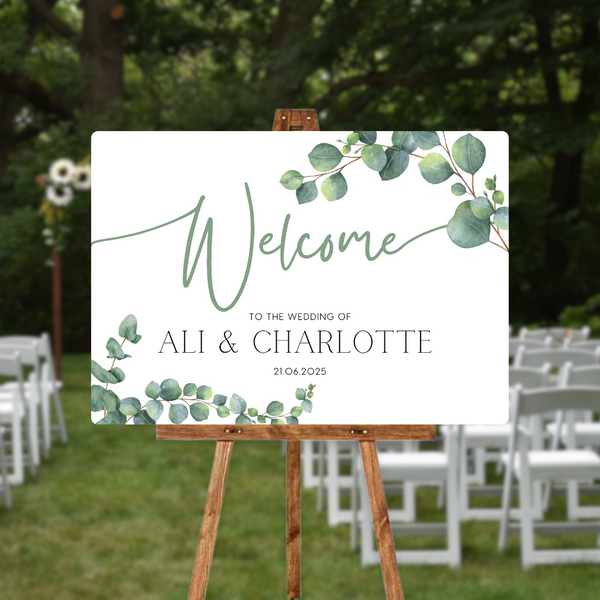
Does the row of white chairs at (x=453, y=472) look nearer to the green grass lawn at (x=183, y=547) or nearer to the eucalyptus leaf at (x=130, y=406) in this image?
the green grass lawn at (x=183, y=547)

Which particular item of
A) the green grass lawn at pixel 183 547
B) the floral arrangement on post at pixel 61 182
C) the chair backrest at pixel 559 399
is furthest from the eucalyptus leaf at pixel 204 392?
the floral arrangement on post at pixel 61 182

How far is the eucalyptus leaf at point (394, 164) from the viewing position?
100 inches

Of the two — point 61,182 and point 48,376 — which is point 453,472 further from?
point 61,182

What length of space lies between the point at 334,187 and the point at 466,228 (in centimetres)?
37

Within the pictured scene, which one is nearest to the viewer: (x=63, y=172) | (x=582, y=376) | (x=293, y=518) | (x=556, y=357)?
(x=293, y=518)

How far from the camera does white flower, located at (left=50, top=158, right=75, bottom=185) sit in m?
10.9

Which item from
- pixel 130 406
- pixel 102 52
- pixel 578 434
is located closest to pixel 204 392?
pixel 130 406

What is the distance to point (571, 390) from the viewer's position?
4473mm

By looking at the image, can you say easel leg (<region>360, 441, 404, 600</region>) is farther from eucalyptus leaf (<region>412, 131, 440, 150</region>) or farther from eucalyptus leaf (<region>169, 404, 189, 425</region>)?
eucalyptus leaf (<region>412, 131, 440, 150</region>)

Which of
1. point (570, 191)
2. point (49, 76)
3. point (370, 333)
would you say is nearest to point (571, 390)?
point (370, 333)

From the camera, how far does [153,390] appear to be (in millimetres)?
2543

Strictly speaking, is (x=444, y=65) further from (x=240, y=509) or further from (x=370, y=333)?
(x=370, y=333)

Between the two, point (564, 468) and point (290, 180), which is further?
point (564, 468)

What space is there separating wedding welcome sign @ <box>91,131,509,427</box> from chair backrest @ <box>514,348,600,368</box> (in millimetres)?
4172
